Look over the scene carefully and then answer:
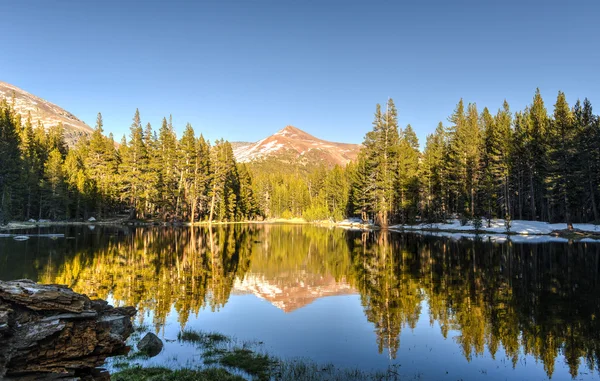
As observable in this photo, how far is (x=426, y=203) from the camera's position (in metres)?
81.3

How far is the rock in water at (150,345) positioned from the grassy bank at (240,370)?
0.81 ft

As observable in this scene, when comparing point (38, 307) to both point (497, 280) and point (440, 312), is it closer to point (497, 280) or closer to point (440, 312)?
point (440, 312)

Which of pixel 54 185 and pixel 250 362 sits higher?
pixel 54 185

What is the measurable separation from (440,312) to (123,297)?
14085 millimetres

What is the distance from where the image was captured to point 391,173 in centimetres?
7512

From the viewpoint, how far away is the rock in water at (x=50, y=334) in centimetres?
723

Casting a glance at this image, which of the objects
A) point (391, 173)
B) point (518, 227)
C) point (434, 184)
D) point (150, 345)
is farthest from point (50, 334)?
point (434, 184)

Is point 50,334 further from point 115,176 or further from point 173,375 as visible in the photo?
point 115,176

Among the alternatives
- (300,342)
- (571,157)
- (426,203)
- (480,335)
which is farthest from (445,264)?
(426,203)

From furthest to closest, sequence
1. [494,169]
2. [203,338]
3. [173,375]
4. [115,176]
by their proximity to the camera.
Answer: [115,176] < [494,169] < [203,338] < [173,375]

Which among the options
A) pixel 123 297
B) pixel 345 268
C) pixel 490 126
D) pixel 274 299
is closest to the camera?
pixel 123 297

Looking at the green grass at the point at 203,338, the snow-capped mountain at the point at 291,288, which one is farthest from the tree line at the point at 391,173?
the green grass at the point at 203,338

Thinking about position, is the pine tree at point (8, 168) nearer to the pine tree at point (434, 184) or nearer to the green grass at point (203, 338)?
the green grass at point (203, 338)

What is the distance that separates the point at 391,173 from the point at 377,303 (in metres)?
60.6
